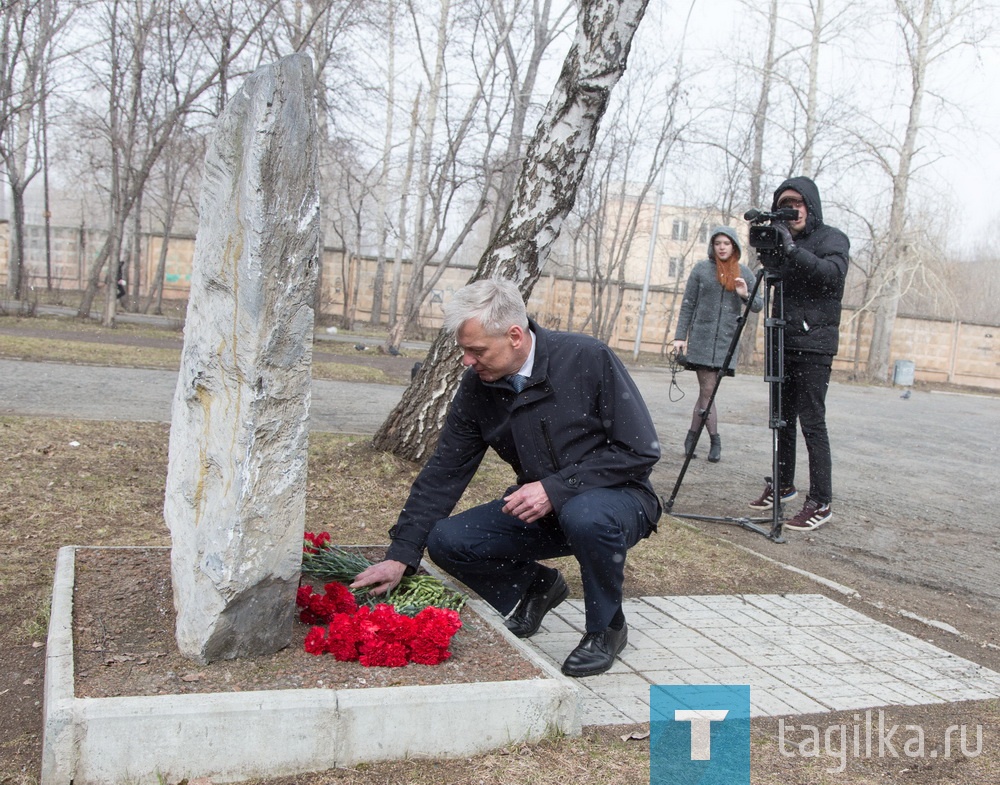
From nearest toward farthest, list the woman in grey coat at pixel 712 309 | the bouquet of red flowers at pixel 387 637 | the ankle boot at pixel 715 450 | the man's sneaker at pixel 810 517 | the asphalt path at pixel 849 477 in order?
the bouquet of red flowers at pixel 387 637, the asphalt path at pixel 849 477, the man's sneaker at pixel 810 517, the woman in grey coat at pixel 712 309, the ankle boot at pixel 715 450

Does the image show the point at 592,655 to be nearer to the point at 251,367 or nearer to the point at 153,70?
the point at 251,367

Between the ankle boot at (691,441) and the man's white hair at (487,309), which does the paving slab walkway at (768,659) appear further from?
the ankle boot at (691,441)

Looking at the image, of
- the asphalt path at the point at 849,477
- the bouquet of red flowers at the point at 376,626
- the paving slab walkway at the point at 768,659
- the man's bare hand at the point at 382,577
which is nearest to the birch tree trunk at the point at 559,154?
the asphalt path at the point at 849,477

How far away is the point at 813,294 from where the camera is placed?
614 centimetres

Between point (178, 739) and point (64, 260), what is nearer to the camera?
point (178, 739)

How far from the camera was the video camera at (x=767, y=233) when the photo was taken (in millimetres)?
5656

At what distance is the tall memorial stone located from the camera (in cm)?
284

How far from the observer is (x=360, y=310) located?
3103cm

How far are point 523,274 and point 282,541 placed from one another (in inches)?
132

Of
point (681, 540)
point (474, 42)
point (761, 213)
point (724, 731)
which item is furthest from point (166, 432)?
point (474, 42)

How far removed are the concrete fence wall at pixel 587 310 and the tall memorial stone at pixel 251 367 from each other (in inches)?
1012

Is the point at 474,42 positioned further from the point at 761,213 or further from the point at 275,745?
the point at 275,745
